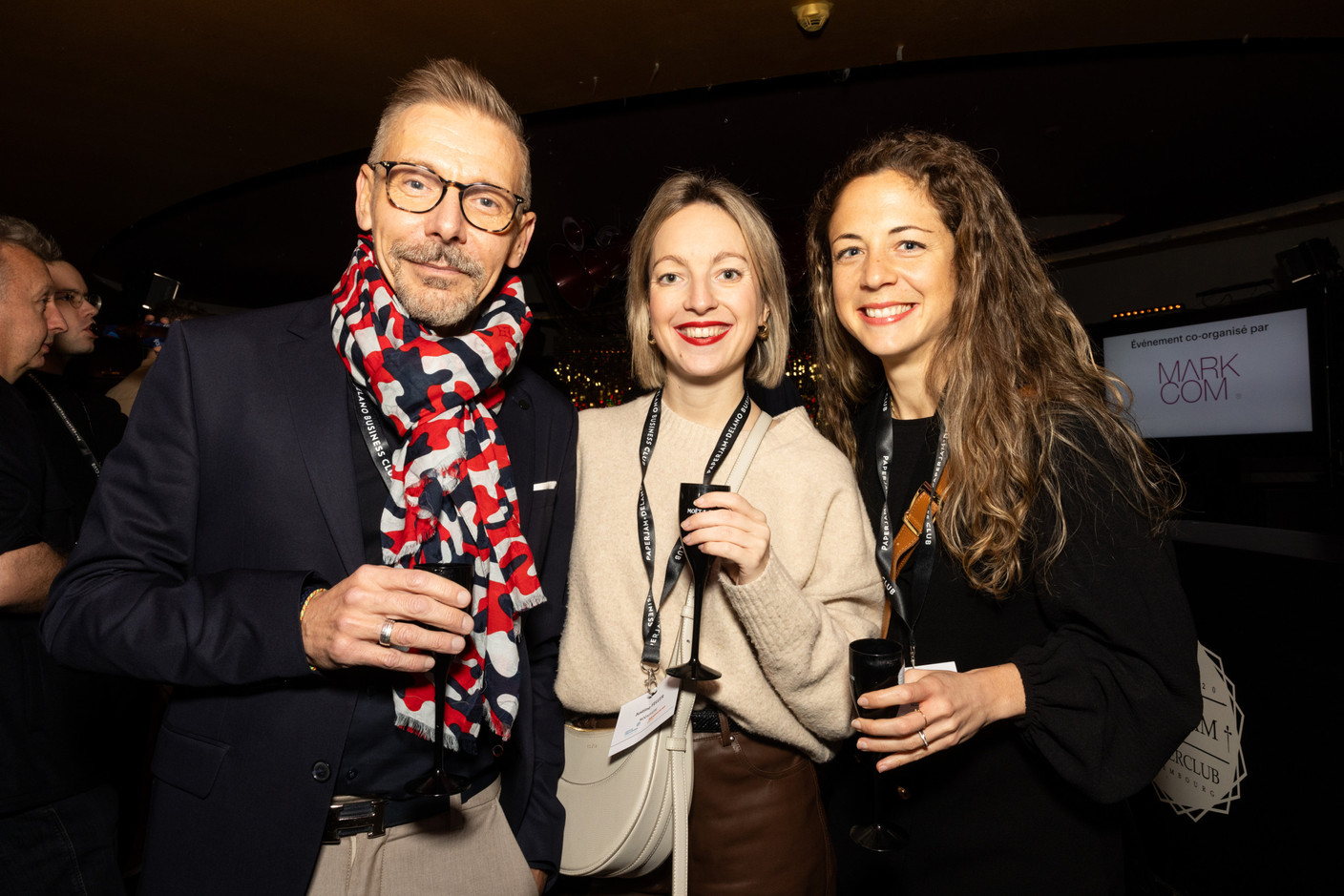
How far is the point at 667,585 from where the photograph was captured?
1.64 m

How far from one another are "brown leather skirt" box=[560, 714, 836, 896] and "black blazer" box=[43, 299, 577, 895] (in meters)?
0.74

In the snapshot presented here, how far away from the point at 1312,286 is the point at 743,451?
25.5 feet

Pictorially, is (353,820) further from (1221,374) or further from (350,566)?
(1221,374)

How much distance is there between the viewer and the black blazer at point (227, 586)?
121 centimetres

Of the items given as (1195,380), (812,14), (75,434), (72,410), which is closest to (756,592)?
(75,434)

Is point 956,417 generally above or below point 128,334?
below

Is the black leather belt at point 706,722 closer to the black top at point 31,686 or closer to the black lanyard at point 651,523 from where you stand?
the black lanyard at point 651,523

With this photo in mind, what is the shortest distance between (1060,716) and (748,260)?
1.20 m

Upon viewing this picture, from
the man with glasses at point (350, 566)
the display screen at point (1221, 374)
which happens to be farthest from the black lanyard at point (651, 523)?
the display screen at point (1221, 374)

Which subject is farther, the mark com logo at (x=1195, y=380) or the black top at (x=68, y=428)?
the mark com logo at (x=1195, y=380)

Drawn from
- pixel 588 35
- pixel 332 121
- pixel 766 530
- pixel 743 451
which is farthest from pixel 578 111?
pixel 766 530

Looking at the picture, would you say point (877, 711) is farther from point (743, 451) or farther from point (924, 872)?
point (743, 451)

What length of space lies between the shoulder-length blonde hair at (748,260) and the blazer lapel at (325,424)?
2.76ft

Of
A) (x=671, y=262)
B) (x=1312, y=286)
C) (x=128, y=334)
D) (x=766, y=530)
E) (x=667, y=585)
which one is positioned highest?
(x=1312, y=286)
